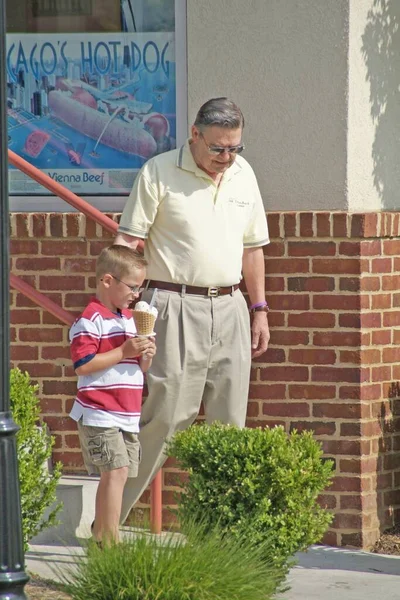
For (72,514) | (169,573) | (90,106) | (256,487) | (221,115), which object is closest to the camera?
(169,573)

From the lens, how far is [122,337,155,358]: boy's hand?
17.3 feet

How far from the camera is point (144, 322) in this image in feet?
17.4

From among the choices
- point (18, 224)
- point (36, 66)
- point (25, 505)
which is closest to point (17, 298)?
point (18, 224)

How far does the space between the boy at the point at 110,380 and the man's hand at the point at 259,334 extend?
0.77m

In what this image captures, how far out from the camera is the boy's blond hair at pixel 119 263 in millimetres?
5383

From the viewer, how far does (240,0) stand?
6398mm

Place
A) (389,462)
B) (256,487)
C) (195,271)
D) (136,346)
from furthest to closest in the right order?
(389,462)
(195,271)
(136,346)
(256,487)

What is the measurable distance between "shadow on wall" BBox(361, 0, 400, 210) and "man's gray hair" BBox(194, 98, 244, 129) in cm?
105

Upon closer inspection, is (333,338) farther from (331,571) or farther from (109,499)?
(109,499)

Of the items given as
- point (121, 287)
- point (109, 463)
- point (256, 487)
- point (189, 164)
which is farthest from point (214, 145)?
point (256, 487)

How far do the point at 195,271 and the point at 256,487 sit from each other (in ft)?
4.06

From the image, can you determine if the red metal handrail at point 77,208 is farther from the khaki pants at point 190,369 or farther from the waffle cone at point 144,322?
the waffle cone at point 144,322

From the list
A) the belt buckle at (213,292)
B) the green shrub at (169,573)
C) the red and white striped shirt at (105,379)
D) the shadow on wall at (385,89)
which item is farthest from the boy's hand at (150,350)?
the shadow on wall at (385,89)

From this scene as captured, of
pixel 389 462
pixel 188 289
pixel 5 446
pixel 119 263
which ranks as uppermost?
pixel 119 263
